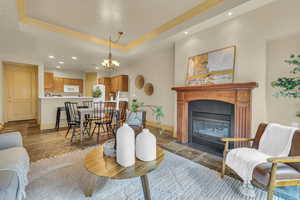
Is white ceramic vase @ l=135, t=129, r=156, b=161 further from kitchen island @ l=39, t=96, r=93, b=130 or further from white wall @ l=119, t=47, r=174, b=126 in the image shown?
kitchen island @ l=39, t=96, r=93, b=130

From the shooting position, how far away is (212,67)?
2842 mm

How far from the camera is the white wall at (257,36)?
2.04m

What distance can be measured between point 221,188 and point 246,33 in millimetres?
2660

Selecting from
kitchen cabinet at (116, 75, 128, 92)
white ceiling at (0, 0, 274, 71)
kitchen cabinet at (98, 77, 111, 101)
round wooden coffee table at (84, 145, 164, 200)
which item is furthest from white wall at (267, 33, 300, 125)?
kitchen cabinet at (98, 77, 111, 101)

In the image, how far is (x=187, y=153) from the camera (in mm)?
2637

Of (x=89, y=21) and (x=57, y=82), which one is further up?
(x=89, y=21)

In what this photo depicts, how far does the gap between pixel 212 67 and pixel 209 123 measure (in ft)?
4.17

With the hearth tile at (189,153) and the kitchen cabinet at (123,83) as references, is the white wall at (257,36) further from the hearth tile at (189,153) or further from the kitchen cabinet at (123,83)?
the kitchen cabinet at (123,83)

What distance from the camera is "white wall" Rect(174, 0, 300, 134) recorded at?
2.04 m

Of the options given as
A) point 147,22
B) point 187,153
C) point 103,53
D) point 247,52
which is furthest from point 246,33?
point 103,53

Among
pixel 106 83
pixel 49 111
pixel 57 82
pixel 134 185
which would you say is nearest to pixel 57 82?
pixel 57 82

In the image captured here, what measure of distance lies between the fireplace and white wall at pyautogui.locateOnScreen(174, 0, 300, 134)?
440mm

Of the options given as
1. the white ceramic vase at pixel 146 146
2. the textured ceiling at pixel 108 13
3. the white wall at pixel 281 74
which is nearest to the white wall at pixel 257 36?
the white wall at pixel 281 74

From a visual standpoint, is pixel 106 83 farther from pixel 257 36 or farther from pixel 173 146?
pixel 257 36
